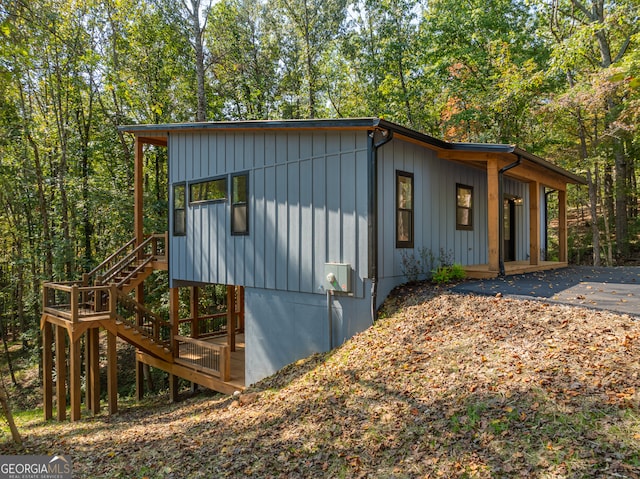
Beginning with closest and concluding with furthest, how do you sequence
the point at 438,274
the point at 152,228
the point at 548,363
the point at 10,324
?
the point at 548,363 → the point at 438,274 → the point at 152,228 → the point at 10,324

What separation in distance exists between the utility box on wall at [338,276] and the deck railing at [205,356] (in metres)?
3.23

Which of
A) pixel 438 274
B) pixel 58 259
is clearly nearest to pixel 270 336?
pixel 438 274

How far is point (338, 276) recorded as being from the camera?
684cm

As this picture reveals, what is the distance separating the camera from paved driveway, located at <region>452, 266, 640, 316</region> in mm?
5871

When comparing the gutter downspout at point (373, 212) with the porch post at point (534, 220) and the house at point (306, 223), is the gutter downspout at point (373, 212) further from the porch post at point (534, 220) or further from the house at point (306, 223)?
the porch post at point (534, 220)

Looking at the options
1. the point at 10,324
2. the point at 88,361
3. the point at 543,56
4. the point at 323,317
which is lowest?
the point at 10,324

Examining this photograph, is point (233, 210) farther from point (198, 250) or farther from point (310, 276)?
point (310, 276)

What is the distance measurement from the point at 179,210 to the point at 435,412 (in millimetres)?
8479

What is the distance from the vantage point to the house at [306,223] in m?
6.81

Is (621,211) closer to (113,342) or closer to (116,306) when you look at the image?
(116,306)

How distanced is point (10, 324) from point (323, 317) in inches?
907

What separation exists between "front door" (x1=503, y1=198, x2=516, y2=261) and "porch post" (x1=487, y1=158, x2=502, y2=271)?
4.04 metres

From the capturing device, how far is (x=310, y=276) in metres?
7.37

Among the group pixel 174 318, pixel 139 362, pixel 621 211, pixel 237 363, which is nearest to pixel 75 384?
pixel 174 318
